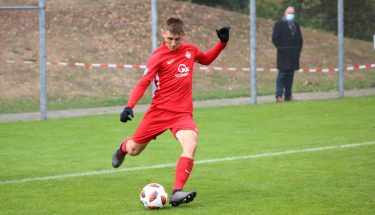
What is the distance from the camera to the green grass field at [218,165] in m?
10.7

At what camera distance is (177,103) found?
11.2m

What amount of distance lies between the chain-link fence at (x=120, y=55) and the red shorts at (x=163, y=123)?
508 inches

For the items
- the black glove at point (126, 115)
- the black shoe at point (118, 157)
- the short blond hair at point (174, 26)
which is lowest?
the black shoe at point (118, 157)

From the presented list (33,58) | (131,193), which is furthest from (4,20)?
(131,193)

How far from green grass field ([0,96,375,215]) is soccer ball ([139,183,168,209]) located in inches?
3.3

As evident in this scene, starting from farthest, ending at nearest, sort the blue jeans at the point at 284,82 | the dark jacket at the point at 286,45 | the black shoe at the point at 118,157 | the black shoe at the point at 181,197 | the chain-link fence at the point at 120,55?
the chain-link fence at the point at 120,55
the dark jacket at the point at 286,45
the blue jeans at the point at 284,82
the black shoe at the point at 118,157
the black shoe at the point at 181,197

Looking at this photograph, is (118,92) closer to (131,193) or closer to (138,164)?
(138,164)

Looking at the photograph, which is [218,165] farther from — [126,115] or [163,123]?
[126,115]

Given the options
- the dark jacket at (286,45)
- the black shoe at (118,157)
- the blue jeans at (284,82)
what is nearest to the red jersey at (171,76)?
the black shoe at (118,157)

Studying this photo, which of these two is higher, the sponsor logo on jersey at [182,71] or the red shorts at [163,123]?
the sponsor logo on jersey at [182,71]

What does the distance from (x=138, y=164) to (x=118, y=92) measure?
13.6 metres

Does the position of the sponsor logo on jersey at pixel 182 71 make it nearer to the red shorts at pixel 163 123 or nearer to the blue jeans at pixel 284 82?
the red shorts at pixel 163 123

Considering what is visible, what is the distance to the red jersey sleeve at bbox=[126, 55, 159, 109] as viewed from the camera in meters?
10.8

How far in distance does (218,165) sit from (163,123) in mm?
2923
